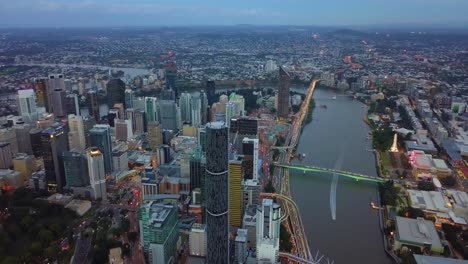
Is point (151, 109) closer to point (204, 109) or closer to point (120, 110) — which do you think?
point (120, 110)

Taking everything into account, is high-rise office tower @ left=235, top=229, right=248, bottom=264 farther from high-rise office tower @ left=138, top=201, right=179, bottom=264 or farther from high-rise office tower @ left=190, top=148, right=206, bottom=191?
high-rise office tower @ left=190, top=148, right=206, bottom=191

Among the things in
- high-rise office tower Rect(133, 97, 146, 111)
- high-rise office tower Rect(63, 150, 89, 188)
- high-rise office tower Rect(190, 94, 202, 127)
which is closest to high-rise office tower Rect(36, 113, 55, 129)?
high-rise office tower Rect(63, 150, 89, 188)

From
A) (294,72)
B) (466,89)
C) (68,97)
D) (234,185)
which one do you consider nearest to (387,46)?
(294,72)

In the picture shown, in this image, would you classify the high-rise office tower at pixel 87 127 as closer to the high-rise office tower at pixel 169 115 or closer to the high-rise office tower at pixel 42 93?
the high-rise office tower at pixel 169 115

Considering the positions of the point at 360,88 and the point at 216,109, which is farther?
the point at 360,88

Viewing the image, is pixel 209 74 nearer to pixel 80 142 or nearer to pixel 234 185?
pixel 80 142

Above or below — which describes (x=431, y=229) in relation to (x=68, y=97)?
below

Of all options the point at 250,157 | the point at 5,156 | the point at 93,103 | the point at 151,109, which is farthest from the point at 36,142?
the point at 250,157

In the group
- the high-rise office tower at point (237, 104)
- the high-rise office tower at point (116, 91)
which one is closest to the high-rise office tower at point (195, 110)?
the high-rise office tower at point (237, 104)
